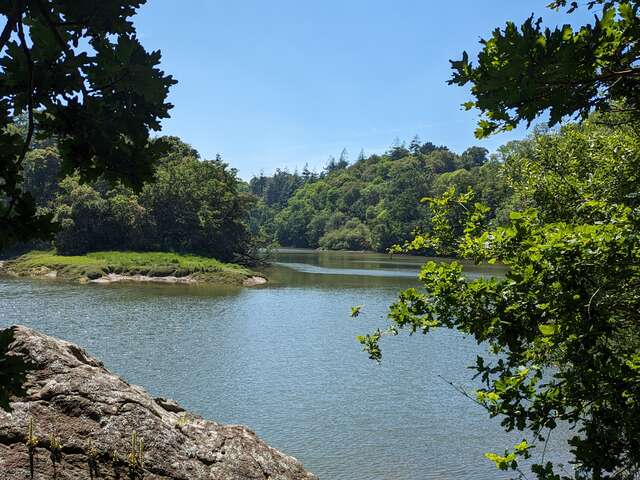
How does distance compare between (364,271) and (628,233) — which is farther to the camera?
(364,271)

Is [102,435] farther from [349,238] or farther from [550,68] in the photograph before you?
[349,238]

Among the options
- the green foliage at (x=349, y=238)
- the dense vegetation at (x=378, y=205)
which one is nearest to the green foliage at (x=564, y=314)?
the dense vegetation at (x=378, y=205)

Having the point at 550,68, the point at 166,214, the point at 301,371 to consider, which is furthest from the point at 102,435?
the point at 166,214

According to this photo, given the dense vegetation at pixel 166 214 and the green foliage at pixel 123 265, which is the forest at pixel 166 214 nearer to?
the dense vegetation at pixel 166 214

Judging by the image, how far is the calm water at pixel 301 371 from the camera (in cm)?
1733

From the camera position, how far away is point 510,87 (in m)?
4.19

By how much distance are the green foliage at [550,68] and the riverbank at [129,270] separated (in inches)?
2315

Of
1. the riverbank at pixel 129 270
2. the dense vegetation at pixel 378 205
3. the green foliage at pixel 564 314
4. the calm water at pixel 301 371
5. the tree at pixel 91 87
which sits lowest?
the calm water at pixel 301 371

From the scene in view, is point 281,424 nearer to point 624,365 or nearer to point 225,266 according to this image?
point 624,365

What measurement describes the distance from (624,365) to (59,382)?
857cm

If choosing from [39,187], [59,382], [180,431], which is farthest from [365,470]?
[39,187]

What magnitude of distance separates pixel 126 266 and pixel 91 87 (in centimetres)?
6395

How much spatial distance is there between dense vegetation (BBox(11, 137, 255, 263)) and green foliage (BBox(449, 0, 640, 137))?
70.2 m

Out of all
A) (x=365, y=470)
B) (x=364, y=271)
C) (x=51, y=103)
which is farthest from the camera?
(x=364, y=271)
